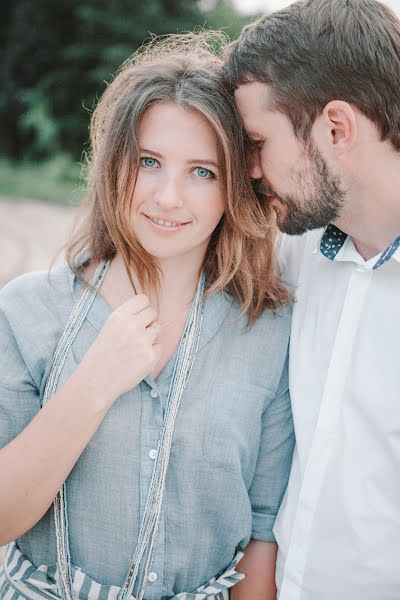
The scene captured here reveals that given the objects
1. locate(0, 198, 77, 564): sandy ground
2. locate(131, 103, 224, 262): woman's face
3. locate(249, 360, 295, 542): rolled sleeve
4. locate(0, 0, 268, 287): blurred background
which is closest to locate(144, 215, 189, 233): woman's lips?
locate(131, 103, 224, 262): woman's face

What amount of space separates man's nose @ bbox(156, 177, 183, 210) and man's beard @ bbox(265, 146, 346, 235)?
378 mm

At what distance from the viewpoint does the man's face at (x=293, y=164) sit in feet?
6.45

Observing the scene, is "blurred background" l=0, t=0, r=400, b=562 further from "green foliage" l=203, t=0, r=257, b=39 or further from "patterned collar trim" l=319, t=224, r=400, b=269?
"patterned collar trim" l=319, t=224, r=400, b=269

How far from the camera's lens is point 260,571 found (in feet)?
6.50

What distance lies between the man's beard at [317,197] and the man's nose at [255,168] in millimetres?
124

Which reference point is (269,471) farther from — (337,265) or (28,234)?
(28,234)

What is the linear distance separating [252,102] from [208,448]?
0.98 meters

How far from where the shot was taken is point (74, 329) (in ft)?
6.12

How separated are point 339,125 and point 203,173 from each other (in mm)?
409

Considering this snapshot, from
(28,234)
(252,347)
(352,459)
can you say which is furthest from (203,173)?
(28,234)

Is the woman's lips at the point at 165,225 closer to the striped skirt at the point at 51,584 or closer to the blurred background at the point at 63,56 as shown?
the striped skirt at the point at 51,584

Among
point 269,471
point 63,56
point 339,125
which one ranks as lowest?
point 269,471

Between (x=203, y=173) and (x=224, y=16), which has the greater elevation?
(x=224, y=16)

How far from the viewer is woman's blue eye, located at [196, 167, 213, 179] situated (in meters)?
1.89
